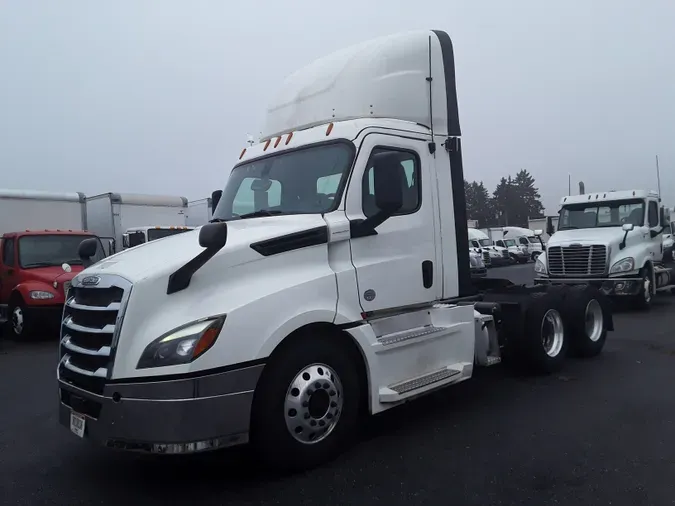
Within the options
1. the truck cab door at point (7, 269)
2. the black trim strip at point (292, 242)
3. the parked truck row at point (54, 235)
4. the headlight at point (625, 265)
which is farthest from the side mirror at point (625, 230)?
the truck cab door at point (7, 269)

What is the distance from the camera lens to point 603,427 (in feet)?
16.7

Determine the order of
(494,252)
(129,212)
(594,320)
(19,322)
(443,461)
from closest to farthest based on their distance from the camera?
(443,461), (594,320), (19,322), (129,212), (494,252)

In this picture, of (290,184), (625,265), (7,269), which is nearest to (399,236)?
(290,184)

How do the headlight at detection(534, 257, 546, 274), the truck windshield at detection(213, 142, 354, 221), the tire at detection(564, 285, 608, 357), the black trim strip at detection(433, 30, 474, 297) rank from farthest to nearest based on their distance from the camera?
the headlight at detection(534, 257, 546, 274) < the tire at detection(564, 285, 608, 357) < the black trim strip at detection(433, 30, 474, 297) < the truck windshield at detection(213, 142, 354, 221)

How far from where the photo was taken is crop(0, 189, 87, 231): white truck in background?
47.8ft

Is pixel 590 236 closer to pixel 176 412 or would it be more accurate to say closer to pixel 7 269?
pixel 176 412

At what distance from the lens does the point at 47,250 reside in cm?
1212

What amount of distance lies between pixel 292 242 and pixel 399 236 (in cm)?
117

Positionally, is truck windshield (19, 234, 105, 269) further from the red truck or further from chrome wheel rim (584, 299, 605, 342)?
chrome wheel rim (584, 299, 605, 342)

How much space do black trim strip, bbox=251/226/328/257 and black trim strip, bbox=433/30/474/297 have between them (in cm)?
185

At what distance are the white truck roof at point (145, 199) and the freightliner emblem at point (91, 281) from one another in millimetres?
14057

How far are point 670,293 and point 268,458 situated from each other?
15.2 meters

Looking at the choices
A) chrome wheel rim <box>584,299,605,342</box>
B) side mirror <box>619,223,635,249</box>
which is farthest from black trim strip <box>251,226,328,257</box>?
side mirror <box>619,223,635,249</box>

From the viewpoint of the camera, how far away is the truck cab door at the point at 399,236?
4852 millimetres
